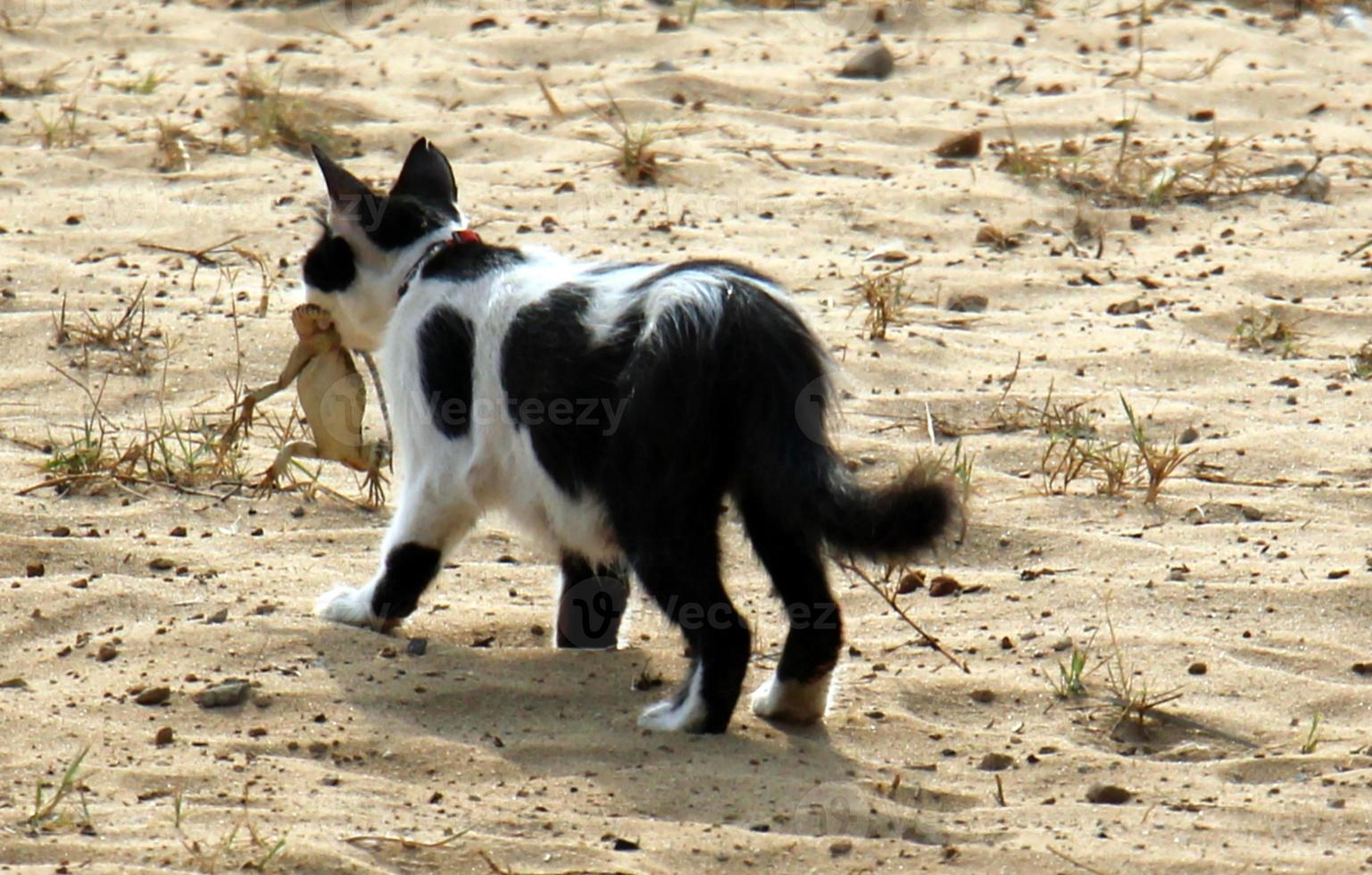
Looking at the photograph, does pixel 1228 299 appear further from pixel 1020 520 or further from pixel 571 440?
pixel 571 440

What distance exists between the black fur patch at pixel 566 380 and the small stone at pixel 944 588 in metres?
1.17

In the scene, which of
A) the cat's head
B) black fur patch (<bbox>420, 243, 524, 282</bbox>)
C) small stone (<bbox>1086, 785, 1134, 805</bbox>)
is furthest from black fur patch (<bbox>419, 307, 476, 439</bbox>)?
small stone (<bbox>1086, 785, 1134, 805</bbox>)

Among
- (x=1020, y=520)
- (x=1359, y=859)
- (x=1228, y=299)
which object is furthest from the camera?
(x=1228, y=299)

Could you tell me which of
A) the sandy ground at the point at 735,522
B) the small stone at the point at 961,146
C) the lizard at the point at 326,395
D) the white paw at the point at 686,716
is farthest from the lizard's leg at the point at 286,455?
the small stone at the point at 961,146

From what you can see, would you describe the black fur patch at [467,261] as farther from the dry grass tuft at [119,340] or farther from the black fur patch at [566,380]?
the dry grass tuft at [119,340]

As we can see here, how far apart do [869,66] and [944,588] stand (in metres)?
4.93

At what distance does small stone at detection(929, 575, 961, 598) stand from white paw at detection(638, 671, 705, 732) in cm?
104

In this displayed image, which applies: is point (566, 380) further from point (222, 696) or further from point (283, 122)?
point (283, 122)

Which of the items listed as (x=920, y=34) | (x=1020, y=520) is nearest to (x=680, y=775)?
(x=1020, y=520)

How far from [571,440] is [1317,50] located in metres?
6.98

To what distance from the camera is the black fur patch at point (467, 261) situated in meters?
4.80

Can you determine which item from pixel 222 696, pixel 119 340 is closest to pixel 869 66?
pixel 119 340

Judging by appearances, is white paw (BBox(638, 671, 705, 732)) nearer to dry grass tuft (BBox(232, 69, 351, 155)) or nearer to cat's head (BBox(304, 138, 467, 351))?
cat's head (BBox(304, 138, 467, 351))

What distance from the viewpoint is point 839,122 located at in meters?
8.87
